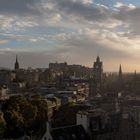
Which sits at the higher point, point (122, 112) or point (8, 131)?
point (122, 112)

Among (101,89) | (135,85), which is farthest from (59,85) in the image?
(135,85)

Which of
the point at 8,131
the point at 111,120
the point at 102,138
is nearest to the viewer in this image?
the point at 102,138

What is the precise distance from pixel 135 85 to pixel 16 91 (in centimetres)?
4540

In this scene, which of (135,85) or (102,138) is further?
(135,85)

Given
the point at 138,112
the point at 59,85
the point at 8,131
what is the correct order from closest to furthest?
1. the point at 138,112
2. the point at 8,131
3. the point at 59,85

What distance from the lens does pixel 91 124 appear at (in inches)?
1614

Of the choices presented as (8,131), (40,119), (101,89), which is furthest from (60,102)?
(101,89)

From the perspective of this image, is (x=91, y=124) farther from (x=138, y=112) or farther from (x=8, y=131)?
(x=8, y=131)

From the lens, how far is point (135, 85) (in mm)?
163750

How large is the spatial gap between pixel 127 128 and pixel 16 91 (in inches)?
4029

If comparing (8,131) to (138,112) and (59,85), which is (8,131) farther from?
(59,85)

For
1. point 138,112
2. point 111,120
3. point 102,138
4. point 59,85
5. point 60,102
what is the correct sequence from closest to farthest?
point 102,138 → point 111,120 → point 138,112 → point 60,102 → point 59,85

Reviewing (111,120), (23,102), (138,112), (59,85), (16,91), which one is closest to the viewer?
(111,120)

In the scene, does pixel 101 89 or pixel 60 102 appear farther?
pixel 101 89
